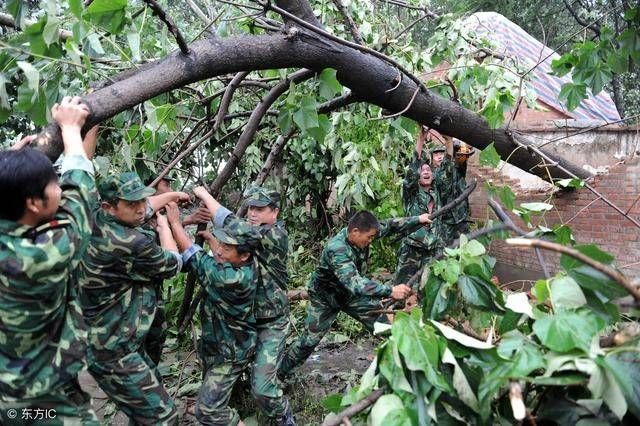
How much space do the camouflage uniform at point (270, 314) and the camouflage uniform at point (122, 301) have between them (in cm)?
59

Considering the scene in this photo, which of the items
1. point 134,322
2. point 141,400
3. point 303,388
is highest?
point 134,322

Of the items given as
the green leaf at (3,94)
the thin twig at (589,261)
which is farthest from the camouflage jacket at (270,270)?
the thin twig at (589,261)

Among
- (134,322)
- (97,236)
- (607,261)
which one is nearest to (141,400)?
(134,322)

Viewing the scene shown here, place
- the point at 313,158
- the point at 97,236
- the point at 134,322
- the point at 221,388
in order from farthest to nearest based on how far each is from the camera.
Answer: the point at 313,158 → the point at 221,388 → the point at 134,322 → the point at 97,236

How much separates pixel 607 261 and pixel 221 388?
8.26ft

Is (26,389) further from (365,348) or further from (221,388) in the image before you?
(365,348)

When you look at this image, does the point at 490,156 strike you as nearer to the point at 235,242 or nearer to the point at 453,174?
the point at 235,242

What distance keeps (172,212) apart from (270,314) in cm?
95

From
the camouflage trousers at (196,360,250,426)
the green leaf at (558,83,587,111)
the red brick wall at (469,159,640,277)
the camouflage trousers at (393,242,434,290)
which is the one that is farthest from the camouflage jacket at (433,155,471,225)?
the camouflage trousers at (196,360,250,426)

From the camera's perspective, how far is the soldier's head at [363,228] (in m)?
3.99

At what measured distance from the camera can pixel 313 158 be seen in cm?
712

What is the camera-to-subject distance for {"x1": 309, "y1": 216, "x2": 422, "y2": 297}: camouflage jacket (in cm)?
381

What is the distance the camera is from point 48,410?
1999 mm

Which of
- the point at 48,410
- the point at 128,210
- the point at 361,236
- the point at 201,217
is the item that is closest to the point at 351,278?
the point at 361,236
